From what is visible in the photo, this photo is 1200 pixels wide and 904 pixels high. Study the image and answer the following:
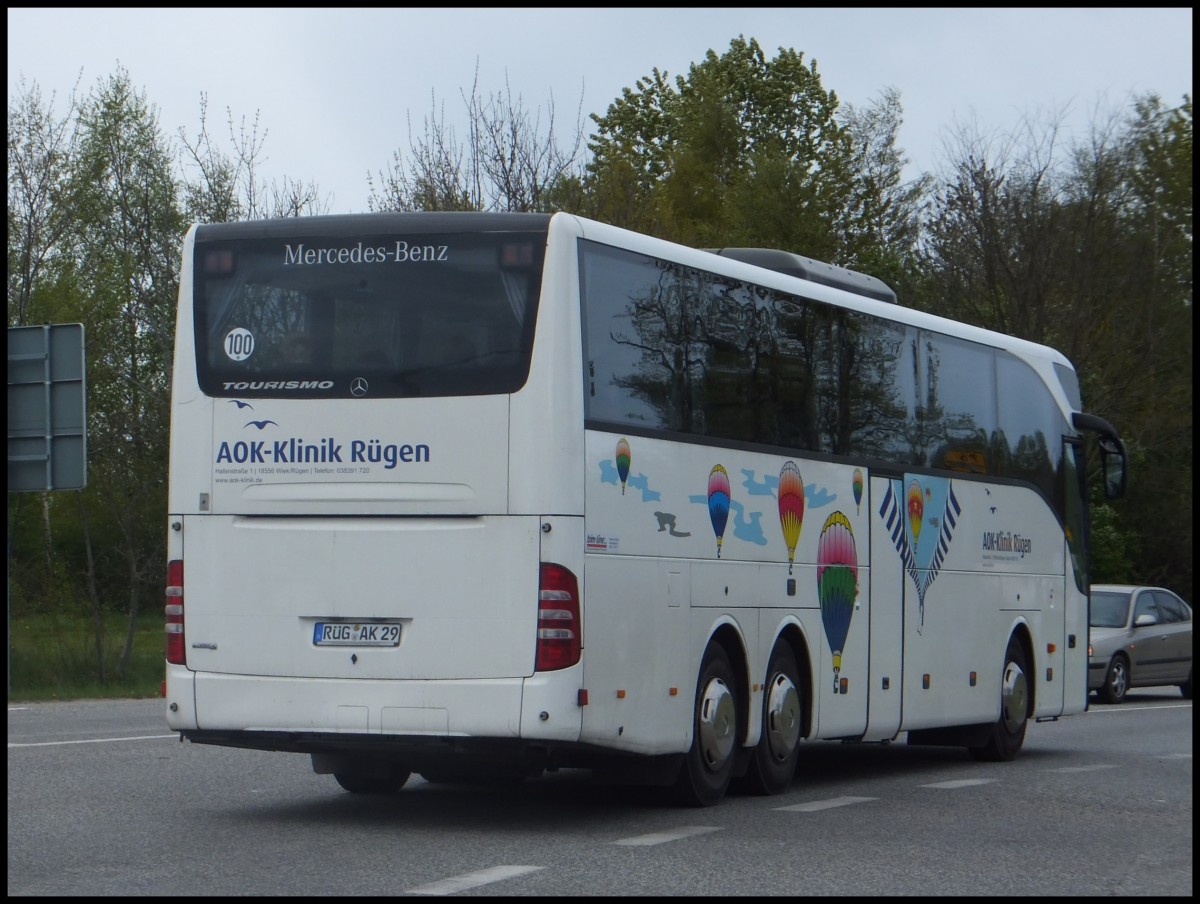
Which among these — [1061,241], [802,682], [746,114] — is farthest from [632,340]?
[746,114]

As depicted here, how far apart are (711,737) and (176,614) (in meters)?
3.31

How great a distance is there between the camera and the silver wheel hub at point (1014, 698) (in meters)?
16.7

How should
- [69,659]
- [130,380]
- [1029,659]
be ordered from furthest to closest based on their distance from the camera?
[130,380] → [69,659] → [1029,659]

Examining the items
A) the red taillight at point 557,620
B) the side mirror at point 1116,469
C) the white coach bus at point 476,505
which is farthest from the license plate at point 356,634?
the side mirror at point 1116,469

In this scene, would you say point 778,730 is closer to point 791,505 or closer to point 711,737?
point 711,737

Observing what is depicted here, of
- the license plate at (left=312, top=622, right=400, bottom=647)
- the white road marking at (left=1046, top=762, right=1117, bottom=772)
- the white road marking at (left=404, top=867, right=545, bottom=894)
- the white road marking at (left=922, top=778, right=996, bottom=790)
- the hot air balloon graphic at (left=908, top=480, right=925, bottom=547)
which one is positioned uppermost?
the hot air balloon graphic at (left=908, top=480, right=925, bottom=547)

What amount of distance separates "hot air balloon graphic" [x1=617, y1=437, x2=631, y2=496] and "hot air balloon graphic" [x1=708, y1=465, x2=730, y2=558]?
1058 millimetres

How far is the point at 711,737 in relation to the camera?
39.1ft

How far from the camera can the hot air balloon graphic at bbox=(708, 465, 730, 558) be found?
12.0 m

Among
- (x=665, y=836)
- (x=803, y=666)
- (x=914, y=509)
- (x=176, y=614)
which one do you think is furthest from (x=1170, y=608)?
(x=176, y=614)

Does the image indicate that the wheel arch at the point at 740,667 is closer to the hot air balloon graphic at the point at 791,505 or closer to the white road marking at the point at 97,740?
the hot air balloon graphic at the point at 791,505

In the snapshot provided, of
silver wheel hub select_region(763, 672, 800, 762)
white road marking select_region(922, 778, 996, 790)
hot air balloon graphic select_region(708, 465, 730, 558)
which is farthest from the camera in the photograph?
white road marking select_region(922, 778, 996, 790)

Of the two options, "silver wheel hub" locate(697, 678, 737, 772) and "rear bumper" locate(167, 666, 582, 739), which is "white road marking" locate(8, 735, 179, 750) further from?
"silver wheel hub" locate(697, 678, 737, 772)

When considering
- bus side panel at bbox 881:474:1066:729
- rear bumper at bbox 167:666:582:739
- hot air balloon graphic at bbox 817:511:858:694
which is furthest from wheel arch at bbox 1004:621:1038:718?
rear bumper at bbox 167:666:582:739
